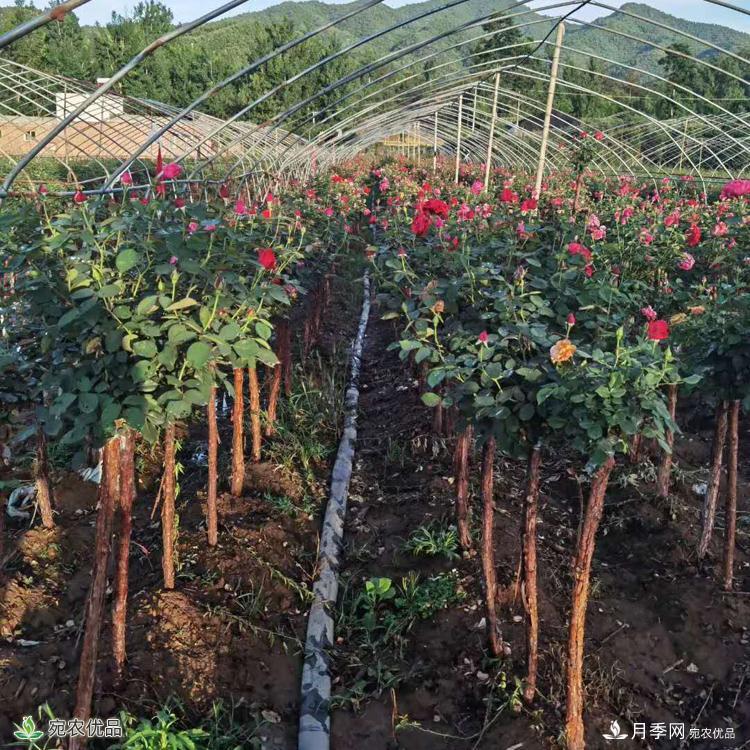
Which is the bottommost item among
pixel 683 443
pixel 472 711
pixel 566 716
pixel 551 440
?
pixel 472 711

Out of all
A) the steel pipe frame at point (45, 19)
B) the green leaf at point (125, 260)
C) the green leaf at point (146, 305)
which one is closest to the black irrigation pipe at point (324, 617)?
the green leaf at point (146, 305)

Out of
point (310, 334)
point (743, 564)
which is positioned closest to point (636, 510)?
point (743, 564)

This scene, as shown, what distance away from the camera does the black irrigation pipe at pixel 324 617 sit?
8.03 ft

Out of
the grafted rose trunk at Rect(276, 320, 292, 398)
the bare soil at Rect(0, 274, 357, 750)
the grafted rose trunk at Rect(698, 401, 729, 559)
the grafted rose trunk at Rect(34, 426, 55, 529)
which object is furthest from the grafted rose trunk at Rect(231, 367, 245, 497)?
the grafted rose trunk at Rect(698, 401, 729, 559)

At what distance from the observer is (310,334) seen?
241 inches

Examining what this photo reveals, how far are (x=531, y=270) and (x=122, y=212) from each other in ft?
5.34

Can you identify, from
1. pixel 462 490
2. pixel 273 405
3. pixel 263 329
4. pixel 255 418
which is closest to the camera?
pixel 263 329

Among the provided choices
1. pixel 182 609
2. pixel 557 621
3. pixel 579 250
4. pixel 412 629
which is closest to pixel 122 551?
pixel 182 609

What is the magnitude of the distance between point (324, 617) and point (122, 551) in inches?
38.5

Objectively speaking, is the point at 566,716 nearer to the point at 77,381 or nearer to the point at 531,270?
the point at 531,270

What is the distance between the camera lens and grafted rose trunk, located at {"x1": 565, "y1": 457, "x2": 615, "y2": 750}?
2.09m

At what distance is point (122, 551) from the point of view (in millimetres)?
2391

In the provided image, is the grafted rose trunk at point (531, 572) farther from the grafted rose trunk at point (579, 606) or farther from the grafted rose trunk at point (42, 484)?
the grafted rose trunk at point (42, 484)

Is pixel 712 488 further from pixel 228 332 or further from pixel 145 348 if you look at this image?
pixel 145 348
